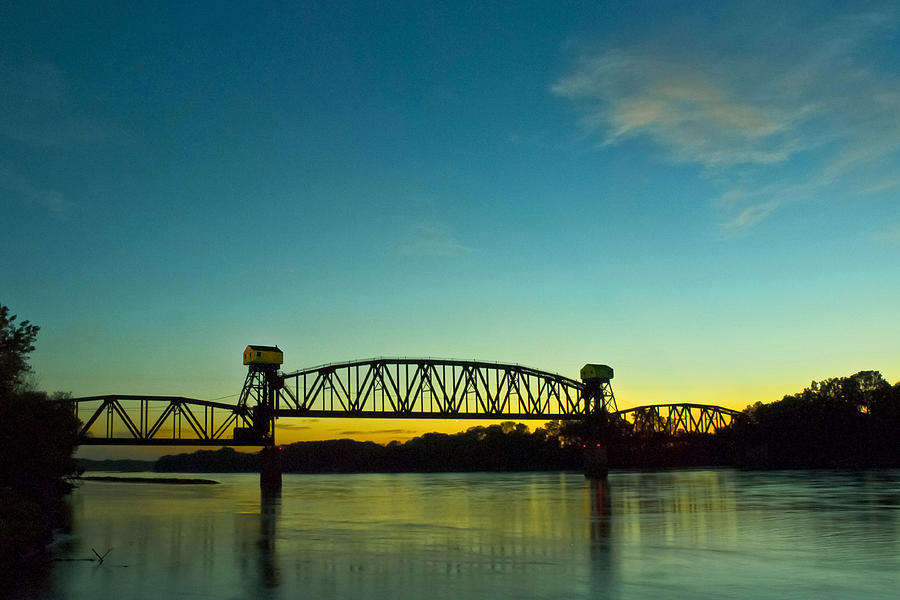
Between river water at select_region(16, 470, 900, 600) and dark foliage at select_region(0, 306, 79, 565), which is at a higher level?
dark foliage at select_region(0, 306, 79, 565)

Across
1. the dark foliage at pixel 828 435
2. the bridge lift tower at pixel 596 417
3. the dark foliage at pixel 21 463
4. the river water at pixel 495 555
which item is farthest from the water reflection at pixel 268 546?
the dark foliage at pixel 828 435

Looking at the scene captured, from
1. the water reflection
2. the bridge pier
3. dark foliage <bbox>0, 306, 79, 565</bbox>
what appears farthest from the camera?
the bridge pier

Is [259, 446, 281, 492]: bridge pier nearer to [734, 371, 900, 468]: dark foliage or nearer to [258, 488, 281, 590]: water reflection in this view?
[258, 488, 281, 590]: water reflection

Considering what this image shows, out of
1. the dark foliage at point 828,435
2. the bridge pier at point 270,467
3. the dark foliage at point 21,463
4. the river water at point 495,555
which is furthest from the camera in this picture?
the dark foliage at point 828,435

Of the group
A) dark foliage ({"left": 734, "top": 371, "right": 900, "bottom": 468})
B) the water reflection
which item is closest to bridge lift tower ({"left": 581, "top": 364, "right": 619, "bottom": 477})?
dark foliage ({"left": 734, "top": 371, "right": 900, "bottom": 468})

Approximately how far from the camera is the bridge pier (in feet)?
364

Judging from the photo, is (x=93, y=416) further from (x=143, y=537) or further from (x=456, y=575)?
(x=456, y=575)

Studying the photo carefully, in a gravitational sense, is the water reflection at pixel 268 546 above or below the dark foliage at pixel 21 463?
below

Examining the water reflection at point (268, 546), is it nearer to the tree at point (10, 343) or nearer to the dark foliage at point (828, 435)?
the tree at point (10, 343)

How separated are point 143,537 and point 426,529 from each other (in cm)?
1465

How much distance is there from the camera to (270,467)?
374 feet

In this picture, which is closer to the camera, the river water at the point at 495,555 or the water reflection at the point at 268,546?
the river water at the point at 495,555

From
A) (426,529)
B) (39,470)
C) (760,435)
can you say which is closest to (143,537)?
(39,470)

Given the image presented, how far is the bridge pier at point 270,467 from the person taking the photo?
364 ft
